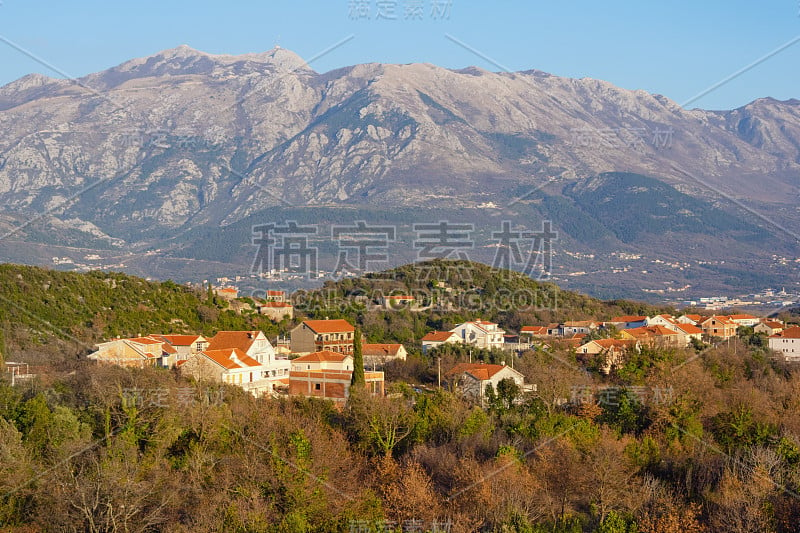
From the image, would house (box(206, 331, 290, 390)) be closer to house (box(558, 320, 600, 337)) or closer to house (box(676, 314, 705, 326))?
house (box(558, 320, 600, 337))

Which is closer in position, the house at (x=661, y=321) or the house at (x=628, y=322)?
the house at (x=661, y=321)

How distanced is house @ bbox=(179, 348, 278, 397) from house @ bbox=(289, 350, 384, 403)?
121 centimetres

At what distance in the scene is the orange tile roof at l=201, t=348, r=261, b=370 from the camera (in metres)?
39.6

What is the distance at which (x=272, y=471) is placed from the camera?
26953mm

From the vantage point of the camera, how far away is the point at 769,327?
6394 centimetres

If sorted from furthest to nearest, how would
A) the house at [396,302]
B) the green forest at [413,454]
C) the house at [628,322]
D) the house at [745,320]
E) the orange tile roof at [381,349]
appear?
the house at [396,302] → the house at [745,320] → the house at [628,322] → the orange tile roof at [381,349] → the green forest at [413,454]

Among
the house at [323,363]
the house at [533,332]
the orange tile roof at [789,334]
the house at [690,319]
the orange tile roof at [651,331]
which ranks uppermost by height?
the house at [323,363]

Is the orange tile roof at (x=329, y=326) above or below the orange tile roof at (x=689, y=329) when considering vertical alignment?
above

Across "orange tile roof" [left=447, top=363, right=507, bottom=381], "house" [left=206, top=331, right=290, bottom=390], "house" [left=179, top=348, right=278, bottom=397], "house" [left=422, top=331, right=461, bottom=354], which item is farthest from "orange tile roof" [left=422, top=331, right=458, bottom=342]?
"house" [left=179, top=348, right=278, bottom=397]

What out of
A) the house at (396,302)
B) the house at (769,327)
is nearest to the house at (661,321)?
the house at (769,327)

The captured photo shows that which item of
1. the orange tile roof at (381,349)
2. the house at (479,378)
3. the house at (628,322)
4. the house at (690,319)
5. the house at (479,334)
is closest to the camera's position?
the house at (479,378)

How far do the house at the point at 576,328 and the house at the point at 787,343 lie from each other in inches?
378

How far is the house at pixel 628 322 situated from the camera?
63.5 m

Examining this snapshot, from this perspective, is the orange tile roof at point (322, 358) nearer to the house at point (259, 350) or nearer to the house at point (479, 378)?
the house at point (259, 350)
